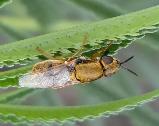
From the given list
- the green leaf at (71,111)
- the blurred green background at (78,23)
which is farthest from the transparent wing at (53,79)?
the blurred green background at (78,23)

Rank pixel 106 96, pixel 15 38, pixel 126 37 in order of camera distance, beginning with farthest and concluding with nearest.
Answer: pixel 106 96, pixel 15 38, pixel 126 37

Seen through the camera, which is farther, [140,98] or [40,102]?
[40,102]

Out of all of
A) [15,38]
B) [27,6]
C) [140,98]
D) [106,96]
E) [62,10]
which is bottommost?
[140,98]

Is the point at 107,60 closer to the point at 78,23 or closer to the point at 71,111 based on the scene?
the point at 71,111

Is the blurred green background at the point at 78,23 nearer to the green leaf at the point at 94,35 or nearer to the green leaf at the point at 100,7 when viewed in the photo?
the green leaf at the point at 100,7

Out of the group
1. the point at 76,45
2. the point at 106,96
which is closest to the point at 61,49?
the point at 76,45

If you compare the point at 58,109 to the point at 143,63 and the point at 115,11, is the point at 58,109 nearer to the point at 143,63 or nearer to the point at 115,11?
the point at 115,11

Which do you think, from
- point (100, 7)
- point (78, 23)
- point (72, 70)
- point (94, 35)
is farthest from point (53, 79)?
point (78, 23)
